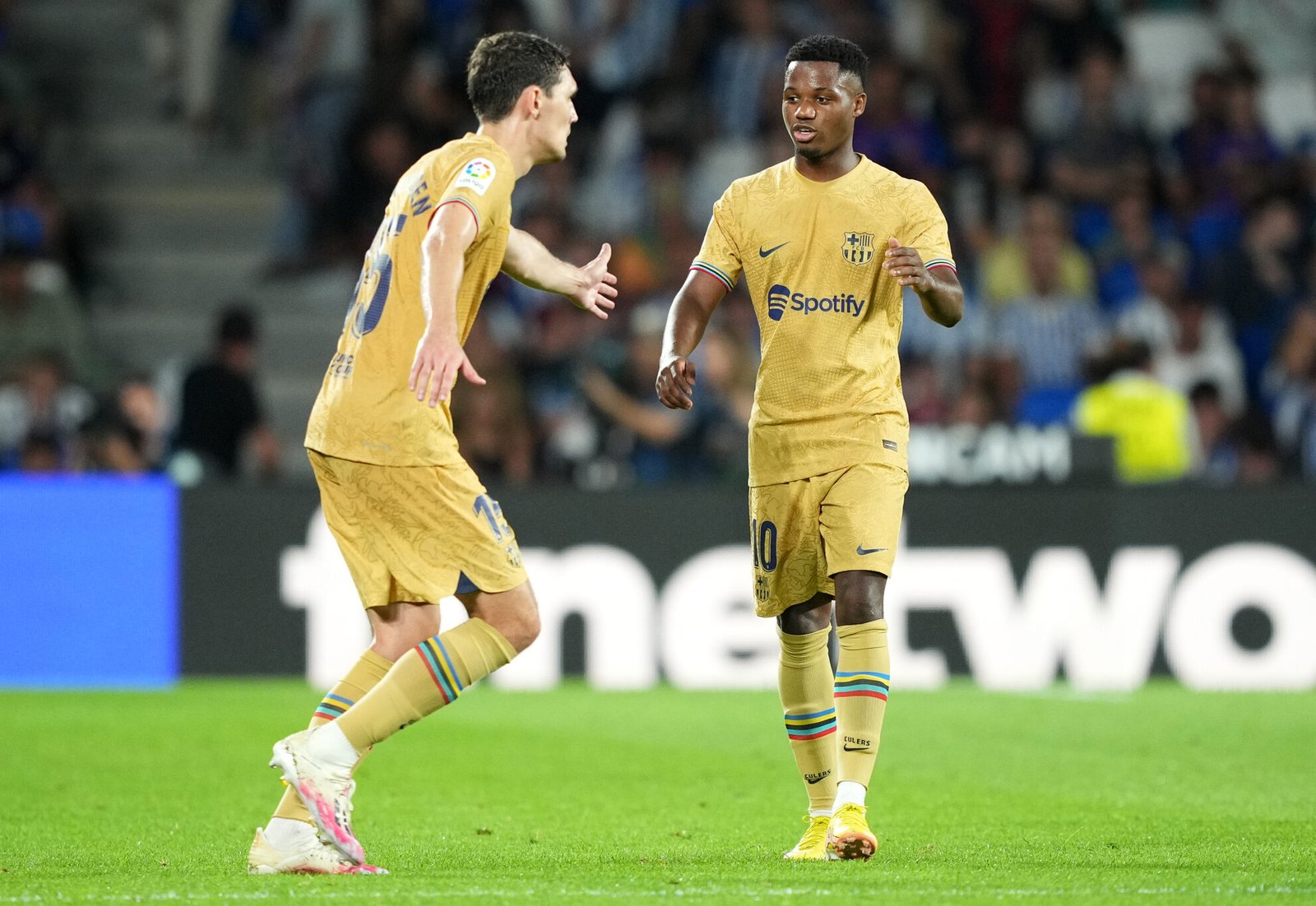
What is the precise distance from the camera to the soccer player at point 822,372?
223 inches

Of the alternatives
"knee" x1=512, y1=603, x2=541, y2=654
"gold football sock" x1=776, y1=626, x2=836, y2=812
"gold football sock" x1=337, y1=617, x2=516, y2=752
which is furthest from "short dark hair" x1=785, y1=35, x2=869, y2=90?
"gold football sock" x1=337, y1=617, x2=516, y2=752

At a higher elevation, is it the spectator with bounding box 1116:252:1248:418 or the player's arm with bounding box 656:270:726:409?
the spectator with bounding box 1116:252:1248:418

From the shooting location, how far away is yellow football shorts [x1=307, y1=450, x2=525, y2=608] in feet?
17.4

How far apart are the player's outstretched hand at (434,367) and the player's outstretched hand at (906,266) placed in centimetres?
120

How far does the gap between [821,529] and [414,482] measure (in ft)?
3.87

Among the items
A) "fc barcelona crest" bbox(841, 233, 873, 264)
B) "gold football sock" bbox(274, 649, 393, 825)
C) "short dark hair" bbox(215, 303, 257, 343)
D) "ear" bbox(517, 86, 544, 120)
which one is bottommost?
"gold football sock" bbox(274, 649, 393, 825)

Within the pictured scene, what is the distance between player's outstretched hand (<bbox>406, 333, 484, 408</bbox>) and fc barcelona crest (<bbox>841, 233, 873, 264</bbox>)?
1276mm

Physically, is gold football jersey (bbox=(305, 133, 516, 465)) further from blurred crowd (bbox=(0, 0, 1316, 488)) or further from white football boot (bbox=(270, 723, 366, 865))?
blurred crowd (bbox=(0, 0, 1316, 488))

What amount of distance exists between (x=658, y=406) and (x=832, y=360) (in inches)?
281

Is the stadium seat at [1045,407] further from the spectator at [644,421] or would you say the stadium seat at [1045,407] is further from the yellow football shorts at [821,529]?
the yellow football shorts at [821,529]

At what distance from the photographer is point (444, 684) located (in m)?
5.27

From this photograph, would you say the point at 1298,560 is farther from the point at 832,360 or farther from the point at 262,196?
the point at 262,196

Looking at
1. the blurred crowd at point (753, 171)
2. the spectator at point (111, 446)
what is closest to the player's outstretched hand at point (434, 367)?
the blurred crowd at point (753, 171)

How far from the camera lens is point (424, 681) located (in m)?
5.25
